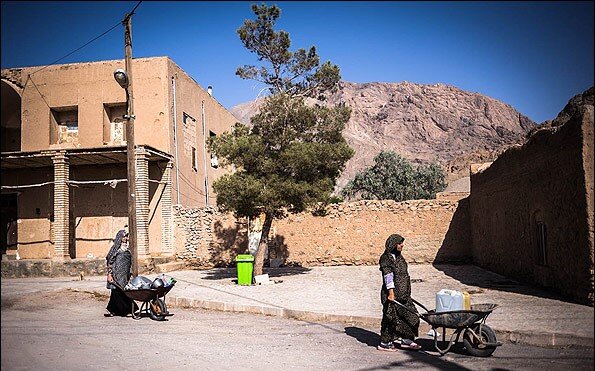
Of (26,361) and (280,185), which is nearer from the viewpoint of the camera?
(26,361)

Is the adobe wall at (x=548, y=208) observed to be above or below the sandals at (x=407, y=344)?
above

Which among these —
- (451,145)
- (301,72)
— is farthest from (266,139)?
(451,145)

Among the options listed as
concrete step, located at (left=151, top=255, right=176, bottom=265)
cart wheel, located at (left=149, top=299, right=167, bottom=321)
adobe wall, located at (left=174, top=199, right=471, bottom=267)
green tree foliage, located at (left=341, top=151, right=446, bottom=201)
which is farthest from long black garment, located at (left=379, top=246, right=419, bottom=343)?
green tree foliage, located at (left=341, top=151, right=446, bottom=201)

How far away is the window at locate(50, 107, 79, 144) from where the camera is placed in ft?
75.0

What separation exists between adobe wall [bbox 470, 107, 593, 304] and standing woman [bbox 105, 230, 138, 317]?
9006 mm

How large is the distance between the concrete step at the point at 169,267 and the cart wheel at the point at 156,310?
9984 millimetres

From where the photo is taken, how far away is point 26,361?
127 inches

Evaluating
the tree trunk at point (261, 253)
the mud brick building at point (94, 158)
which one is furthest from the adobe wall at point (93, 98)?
the tree trunk at point (261, 253)

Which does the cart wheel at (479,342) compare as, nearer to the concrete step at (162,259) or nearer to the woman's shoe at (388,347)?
the woman's shoe at (388,347)

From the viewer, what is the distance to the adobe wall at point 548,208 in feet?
31.4

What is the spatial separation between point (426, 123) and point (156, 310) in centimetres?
10664

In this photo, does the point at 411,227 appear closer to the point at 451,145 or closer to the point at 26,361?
the point at 26,361

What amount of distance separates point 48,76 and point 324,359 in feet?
69.3

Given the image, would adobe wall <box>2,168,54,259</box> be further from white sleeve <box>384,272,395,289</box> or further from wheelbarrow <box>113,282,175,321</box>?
white sleeve <box>384,272,395,289</box>
